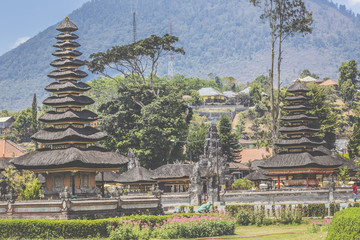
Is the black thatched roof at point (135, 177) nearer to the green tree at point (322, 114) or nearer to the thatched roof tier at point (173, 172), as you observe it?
the thatched roof tier at point (173, 172)

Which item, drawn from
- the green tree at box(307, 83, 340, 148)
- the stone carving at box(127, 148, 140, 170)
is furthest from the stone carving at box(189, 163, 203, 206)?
the green tree at box(307, 83, 340, 148)

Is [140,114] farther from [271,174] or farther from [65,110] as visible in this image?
[65,110]

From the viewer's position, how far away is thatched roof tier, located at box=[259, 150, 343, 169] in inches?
2532

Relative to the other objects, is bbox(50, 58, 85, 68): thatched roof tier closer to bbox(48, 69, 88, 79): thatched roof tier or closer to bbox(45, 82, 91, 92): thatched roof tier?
bbox(48, 69, 88, 79): thatched roof tier

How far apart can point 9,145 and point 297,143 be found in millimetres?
43603

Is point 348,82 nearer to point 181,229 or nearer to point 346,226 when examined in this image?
point 181,229

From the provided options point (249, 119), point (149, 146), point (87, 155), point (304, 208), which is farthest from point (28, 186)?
point (249, 119)

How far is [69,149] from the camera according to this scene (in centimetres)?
5178

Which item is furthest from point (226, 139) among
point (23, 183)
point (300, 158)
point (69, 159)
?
A: point (69, 159)

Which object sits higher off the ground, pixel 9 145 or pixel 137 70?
pixel 137 70

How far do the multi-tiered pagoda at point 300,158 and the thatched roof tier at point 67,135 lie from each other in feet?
65.1

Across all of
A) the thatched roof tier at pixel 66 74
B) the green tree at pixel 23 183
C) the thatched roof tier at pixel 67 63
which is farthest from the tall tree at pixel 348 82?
the green tree at pixel 23 183

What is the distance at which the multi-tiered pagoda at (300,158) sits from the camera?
6481cm

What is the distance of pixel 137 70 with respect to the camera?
320 feet
